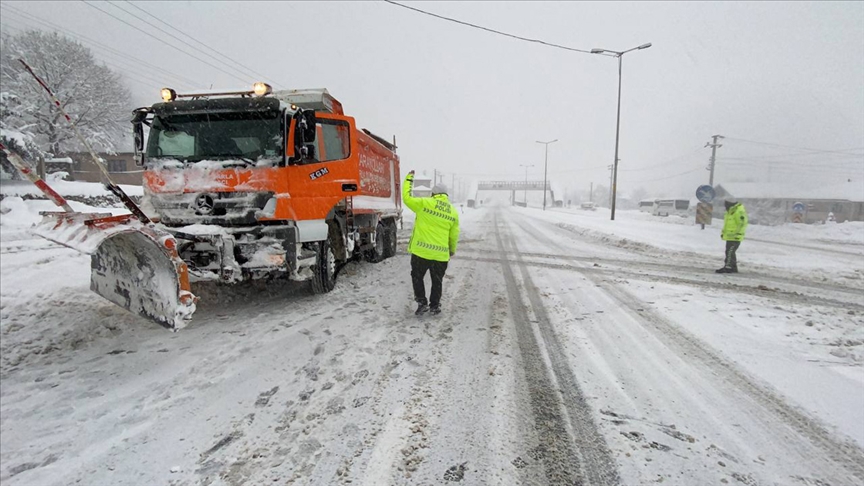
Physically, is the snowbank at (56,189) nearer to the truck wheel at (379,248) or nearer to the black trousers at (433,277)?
the truck wheel at (379,248)

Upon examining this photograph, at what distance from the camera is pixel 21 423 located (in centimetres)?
277

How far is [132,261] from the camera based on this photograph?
3895 mm

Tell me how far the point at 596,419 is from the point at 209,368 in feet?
10.6

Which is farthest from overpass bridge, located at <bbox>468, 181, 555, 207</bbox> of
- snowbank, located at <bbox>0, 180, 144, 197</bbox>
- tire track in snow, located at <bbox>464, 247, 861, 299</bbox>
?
tire track in snow, located at <bbox>464, 247, 861, 299</bbox>

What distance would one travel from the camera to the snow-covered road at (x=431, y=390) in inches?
89.5

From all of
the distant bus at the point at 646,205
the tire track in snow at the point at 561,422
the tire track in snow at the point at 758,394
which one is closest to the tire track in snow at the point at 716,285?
the tire track in snow at the point at 758,394

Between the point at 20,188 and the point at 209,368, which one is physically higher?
the point at 20,188

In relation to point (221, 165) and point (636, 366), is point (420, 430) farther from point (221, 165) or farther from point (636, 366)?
point (221, 165)

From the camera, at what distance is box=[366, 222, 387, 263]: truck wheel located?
9.36 m

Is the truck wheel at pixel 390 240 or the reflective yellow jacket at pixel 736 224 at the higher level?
the reflective yellow jacket at pixel 736 224

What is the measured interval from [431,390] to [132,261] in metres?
3.28

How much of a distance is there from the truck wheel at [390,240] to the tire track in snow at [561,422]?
20.4ft

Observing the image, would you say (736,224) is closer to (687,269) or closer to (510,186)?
(687,269)

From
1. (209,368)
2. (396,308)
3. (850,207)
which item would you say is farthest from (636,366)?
(850,207)
